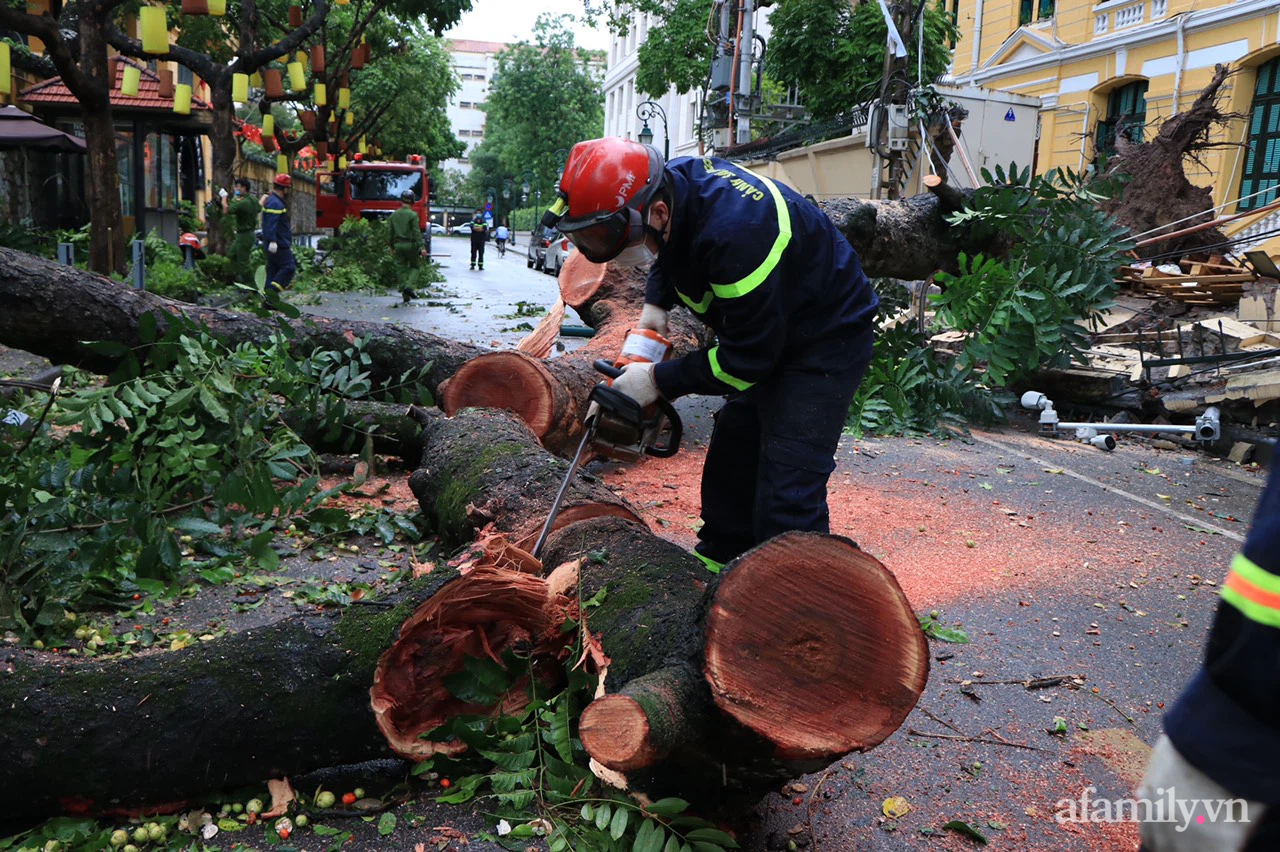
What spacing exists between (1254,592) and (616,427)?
2227mm

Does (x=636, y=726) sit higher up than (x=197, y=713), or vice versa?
(x=636, y=726)

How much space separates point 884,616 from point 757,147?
1665 cm

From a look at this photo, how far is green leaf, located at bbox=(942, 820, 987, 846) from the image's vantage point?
2.42m

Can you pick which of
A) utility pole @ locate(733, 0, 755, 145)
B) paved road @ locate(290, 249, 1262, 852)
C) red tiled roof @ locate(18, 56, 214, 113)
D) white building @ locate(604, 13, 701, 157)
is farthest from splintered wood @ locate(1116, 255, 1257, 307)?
white building @ locate(604, 13, 701, 157)

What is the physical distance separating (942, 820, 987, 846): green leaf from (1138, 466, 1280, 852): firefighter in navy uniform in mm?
1375

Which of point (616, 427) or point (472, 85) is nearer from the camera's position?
point (616, 427)

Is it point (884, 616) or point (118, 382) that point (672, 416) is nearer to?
point (884, 616)

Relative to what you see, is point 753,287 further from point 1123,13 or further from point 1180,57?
point 1123,13

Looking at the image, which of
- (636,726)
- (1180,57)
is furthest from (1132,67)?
(636,726)

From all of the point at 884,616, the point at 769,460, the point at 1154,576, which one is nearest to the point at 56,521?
the point at 769,460

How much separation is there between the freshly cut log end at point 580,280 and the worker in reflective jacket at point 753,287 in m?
3.66

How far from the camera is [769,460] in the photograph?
10.2 feet

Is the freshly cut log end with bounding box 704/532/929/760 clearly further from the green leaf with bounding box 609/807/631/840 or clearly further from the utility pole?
the utility pole

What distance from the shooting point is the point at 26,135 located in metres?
14.7
